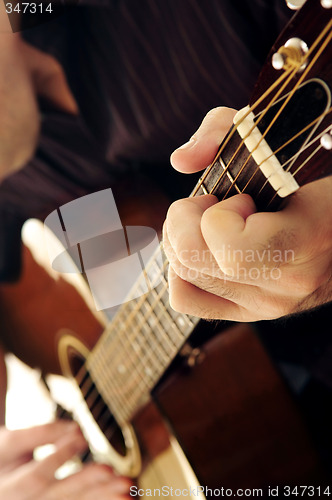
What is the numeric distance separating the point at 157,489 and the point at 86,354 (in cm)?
23

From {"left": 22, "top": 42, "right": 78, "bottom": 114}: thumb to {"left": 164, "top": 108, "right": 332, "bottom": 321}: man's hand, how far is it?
44 cm

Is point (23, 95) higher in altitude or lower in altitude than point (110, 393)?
higher

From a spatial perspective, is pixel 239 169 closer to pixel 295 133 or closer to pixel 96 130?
pixel 295 133

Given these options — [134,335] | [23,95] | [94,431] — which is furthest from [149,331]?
[23,95]

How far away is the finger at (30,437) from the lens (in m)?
0.65

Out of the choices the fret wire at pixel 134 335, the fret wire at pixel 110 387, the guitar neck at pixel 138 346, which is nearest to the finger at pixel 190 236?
the guitar neck at pixel 138 346

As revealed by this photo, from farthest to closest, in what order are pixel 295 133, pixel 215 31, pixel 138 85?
pixel 138 85
pixel 215 31
pixel 295 133

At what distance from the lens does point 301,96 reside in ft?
0.74

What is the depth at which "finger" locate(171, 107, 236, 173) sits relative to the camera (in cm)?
31

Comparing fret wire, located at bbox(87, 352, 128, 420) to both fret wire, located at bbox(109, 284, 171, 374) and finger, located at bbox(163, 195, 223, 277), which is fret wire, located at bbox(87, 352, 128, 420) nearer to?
fret wire, located at bbox(109, 284, 171, 374)

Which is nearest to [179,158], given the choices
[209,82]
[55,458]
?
[209,82]

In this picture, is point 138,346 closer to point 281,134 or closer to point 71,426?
point 71,426

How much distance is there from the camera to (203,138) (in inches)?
12.3

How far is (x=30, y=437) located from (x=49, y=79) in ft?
2.01
